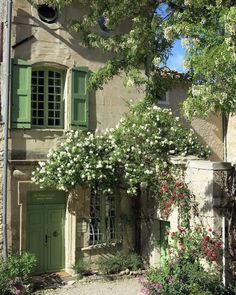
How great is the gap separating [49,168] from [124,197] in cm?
286

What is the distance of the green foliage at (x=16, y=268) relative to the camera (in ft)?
35.1

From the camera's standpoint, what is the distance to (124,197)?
13.7m

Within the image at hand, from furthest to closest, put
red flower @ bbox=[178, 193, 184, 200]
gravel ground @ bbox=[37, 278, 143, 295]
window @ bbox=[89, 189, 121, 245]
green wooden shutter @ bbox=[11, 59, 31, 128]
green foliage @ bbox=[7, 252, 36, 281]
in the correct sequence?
window @ bbox=[89, 189, 121, 245], green wooden shutter @ bbox=[11, 59, 31, 128], gravel ground @ bbox=[37, 278, 143, 295], red flower @ bbox=[178, 193, 184, 200], green foliage @ bbox=[7, 252, 36, 281]

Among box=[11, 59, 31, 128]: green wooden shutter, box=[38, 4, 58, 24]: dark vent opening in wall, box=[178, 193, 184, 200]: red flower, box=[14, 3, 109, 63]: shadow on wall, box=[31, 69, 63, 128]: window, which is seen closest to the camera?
box=[178, 193, 184, 200]: red flower

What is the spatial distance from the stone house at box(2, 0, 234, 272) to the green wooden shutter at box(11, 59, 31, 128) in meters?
0.03

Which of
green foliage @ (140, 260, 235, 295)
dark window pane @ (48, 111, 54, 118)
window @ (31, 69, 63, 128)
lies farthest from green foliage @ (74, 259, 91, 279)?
dark window pane @ (48, 111, 54, 118)

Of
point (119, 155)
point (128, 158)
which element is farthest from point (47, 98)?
point (128, 158)

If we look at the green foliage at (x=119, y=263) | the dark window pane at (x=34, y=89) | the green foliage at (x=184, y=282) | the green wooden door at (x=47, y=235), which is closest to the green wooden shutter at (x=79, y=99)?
the dark window pane at (x=34, y=89)

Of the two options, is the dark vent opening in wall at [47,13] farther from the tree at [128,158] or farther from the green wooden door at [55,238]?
the green wooden door at [55,238]

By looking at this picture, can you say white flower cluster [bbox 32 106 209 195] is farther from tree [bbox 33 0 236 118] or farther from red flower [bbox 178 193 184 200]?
tree [bbox 33 0 236 118]

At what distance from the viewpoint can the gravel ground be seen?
37.5 feet

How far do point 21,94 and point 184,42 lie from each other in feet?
17.2

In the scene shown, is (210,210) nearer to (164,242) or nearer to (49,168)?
(164,242)

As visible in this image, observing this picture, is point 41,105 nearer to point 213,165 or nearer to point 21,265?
point 21,265
